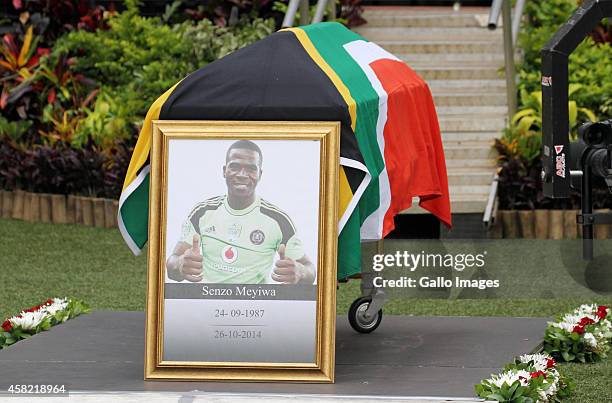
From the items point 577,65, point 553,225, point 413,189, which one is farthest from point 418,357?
point 577,65

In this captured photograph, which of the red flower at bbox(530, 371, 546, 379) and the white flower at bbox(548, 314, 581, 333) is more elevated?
the white flower at bbox(548, 314, 581, 333)

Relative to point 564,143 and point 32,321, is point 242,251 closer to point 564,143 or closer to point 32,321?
point 564,143

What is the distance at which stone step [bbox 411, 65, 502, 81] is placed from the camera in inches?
508

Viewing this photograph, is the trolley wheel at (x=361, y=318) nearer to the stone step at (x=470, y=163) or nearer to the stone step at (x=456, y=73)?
the stone step at (x=470, y=163)

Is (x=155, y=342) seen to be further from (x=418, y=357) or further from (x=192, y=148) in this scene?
(x=418, y=357)

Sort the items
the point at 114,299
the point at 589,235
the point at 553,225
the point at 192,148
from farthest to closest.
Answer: the point at 553,225, the point at 114,299, the point at 589,235, the point at 192,148

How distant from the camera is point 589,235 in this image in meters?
6.73

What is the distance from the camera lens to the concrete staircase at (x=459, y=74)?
11852 millimetres

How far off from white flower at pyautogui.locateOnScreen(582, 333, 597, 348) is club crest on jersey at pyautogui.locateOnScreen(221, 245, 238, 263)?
6.63ft

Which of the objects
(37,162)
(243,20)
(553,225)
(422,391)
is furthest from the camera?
(243,20)

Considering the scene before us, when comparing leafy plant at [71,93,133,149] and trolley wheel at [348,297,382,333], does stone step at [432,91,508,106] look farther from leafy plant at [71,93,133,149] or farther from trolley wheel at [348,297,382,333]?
trolley wheel at [348,297,382,333]

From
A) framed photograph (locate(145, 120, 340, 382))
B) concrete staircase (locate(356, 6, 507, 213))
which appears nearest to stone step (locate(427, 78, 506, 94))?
concrete staircase (locate(356, 6, 507, 213))

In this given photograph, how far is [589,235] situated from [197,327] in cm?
189

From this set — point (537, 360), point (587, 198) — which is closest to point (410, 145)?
point (587, 198)
